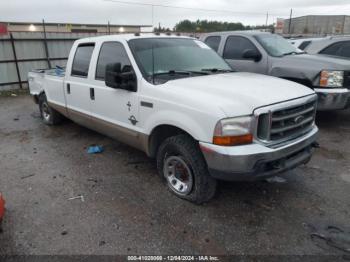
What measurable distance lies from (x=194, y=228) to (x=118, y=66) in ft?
6.73

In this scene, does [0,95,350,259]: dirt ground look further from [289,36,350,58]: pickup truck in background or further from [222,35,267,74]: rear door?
[289,36,350,58]: pickup truck in background

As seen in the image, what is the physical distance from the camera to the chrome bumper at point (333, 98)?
5621 mm

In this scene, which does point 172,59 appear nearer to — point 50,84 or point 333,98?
point 50,84

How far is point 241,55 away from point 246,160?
4672 millimetres

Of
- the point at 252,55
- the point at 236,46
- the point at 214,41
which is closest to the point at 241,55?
the point at 236,46

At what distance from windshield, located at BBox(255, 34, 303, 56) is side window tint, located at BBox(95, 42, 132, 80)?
12.2 feet

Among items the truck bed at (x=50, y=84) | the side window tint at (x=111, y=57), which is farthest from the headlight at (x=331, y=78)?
the truck bed at (x=50, y=84)

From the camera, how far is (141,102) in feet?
11.9

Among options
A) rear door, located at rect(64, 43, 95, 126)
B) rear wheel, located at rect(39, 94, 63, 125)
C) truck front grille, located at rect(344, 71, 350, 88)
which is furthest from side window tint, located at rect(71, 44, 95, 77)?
truck front grille, located at rect(344, 71, 350, 88)

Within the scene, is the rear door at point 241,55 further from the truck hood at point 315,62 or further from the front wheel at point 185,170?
the front wheel at point 185,170

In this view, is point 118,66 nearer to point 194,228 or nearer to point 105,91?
point 105,91

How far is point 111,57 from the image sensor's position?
13.9ft

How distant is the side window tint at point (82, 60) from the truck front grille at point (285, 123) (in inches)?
116

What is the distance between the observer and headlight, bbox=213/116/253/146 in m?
2.79
